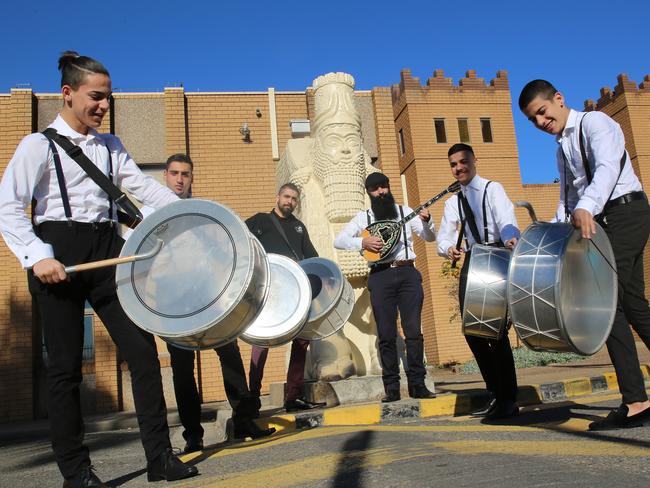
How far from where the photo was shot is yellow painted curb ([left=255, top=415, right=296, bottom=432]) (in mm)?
4824

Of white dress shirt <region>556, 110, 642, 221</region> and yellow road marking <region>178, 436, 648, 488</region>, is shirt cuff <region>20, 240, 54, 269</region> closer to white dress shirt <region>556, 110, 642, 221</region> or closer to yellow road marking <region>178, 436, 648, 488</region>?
yellow road marking <region>178, 436, 648, 488</region>

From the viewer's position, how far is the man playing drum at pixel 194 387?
4.21 meters

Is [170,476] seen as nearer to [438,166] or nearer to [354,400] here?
[354,400]

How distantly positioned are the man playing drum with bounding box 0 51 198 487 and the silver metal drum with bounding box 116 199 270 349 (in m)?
0.33

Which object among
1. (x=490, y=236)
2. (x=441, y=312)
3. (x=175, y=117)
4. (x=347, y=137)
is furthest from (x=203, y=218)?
(x=441, y=312)

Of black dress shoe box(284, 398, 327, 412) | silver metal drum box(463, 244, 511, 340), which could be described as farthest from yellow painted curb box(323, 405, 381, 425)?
silver metal drum box(463, 244, 511, 340)

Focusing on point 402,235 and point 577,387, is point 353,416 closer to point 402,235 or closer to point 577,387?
point 402,235

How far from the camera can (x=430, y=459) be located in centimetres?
273

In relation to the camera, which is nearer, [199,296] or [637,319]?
[199,296]

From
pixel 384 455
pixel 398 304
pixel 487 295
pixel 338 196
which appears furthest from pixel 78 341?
pixel 338 196

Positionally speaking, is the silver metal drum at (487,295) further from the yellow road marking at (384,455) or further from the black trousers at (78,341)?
the black trousers at (78,341)

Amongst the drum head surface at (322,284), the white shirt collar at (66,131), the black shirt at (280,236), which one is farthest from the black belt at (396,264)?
the white shirt collar at (66,131)

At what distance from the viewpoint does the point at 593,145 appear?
3635 millimetres

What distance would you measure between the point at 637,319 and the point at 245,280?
2320mm
